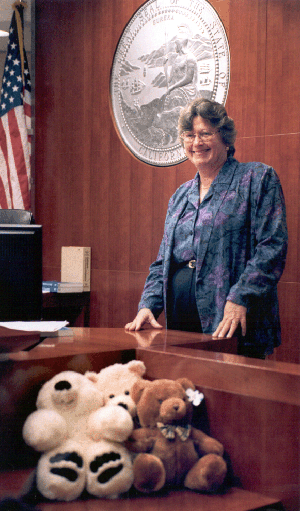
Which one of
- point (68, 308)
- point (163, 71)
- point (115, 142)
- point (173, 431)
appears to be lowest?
point (68, 308)

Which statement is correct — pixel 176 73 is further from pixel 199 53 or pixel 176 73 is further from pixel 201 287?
pixel 201 287

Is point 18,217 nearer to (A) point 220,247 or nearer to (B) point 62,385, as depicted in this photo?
(A) point 220,247

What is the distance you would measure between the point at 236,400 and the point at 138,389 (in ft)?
0.63

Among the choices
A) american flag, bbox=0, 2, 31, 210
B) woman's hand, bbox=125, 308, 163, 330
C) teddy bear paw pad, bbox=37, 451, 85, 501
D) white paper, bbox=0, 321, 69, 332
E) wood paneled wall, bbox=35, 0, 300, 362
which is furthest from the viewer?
american flag, bbox=0, 2, 31, 210

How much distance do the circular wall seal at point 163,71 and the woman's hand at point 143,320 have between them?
1497 millimetres

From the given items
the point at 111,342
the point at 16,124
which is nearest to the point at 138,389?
the point at 111,342

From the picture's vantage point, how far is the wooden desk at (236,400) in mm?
970

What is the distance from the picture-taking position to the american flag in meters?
4.05

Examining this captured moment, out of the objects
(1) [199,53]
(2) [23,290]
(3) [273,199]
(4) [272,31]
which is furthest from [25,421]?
(1) [199,53]

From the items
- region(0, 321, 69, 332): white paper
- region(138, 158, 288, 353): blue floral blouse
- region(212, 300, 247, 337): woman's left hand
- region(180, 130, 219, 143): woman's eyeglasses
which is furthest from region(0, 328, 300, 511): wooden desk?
region(180, 130, 219, 143): woman's eyeglasses

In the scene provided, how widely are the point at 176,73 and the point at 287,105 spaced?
83 centimetres

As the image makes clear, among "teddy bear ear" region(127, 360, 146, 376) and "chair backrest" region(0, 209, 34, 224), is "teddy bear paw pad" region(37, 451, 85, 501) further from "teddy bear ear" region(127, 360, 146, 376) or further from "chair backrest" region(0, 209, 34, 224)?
"chair backrest" region(0, 209, 34, 224)

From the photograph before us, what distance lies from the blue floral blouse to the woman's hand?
0.36 feet

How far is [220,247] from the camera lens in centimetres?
203
